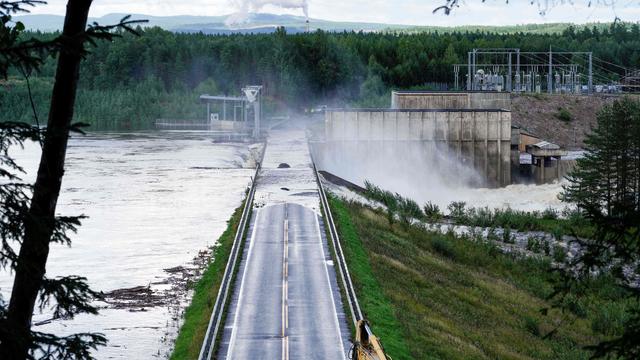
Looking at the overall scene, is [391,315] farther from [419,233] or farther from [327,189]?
[327,189]

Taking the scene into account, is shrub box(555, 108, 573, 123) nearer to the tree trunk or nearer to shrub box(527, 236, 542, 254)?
shrub box(527, 236, 542, 254)

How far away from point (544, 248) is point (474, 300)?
62.3ft

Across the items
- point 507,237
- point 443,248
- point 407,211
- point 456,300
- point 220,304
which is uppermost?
point 220,304

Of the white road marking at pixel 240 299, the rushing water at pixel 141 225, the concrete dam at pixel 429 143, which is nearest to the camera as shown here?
the white road marking at pixel 240 299

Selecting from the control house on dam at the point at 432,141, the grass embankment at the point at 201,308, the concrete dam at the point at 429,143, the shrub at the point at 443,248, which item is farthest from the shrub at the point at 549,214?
the control house on dam at the point at 432,141

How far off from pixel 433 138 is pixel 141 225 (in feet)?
170

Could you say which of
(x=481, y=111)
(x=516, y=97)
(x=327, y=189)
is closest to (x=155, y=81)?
(x=516, y=97)

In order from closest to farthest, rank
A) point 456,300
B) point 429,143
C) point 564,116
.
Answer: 1. point 456,300
2. point 429,143
3. point 564,116

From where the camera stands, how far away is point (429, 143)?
113 meters

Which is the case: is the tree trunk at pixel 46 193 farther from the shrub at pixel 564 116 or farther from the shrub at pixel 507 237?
the shrub at pixel 564 116

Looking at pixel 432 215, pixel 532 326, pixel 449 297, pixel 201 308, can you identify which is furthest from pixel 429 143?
pixel 201 308

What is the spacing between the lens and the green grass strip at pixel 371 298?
3366cm

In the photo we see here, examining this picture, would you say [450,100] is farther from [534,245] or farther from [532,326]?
[532,326]

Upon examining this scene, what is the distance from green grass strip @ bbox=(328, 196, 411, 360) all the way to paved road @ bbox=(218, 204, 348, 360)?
109cm
